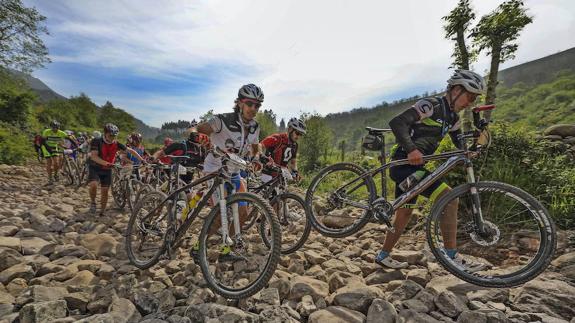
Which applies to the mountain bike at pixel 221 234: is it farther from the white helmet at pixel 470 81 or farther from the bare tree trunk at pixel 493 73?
the bare tree trunk at pixel 493 73

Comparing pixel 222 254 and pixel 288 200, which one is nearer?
pixel 222 254

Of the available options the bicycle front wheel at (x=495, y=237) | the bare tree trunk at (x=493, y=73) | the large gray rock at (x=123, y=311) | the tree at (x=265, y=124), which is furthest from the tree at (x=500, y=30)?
the tree at (x=265, y=124)

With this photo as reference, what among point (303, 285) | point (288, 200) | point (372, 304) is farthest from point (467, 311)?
point (288, 200)

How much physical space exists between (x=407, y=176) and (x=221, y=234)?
2692 mm

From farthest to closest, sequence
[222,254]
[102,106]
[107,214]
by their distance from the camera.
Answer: [102,106]
[107,214]
[222,254]

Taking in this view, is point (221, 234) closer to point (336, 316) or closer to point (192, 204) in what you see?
point (192, 204)

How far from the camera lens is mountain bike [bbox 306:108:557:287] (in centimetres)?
304

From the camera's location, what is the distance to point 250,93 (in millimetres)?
4207

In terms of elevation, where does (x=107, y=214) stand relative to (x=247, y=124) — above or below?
below

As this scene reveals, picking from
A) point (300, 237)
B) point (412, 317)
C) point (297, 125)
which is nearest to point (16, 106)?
point (297, 125)

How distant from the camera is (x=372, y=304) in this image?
9.70ft

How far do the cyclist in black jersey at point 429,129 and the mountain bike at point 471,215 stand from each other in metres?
0.13

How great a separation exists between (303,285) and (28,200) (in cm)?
1002

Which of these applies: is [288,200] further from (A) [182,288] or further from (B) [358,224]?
(A) [182,288]
